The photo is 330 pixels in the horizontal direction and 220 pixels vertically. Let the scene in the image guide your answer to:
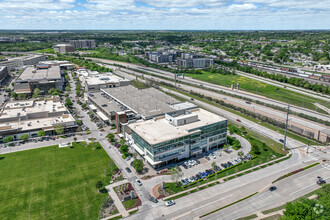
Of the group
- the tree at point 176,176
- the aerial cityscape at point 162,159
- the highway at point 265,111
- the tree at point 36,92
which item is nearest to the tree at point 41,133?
the aerial cityscape at point 162,159

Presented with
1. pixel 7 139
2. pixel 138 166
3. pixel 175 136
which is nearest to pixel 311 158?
pixel 175 136

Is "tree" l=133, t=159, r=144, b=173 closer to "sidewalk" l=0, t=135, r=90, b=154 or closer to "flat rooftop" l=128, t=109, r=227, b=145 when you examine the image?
"flat rooftop" l=128, t=109, r=227, b=145

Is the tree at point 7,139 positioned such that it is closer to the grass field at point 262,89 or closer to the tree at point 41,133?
the tree at point 41,133

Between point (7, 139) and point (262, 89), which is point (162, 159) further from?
point (262, 89)

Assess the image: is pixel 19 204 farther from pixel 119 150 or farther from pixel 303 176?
pixel 303 176

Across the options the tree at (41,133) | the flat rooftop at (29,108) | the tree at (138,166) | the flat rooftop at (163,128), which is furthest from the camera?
the flat rooftop at (29,108)

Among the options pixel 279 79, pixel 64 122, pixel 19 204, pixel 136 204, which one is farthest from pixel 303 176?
pixel 279 79
